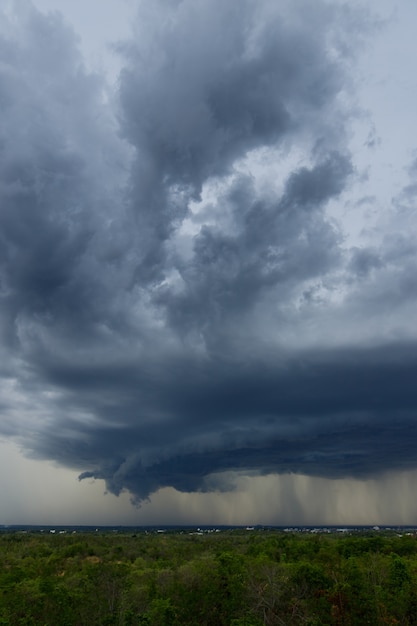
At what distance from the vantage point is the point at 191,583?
42938 millimetres

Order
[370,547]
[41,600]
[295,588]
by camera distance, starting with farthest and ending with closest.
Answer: [370,547] → [295,588] → [41,600]

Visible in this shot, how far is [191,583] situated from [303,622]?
10.1 metres

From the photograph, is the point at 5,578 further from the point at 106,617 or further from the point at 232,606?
the point at 232,606

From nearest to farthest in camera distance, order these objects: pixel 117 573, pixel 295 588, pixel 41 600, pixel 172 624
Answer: pixel 172 624
pixel 41 600
pixel 295 588
pixel 117 573

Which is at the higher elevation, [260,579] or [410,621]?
[260,579]

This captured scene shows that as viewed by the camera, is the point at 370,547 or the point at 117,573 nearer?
the point at 117,573

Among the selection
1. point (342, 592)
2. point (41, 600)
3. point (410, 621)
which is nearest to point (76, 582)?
point (41, 600)

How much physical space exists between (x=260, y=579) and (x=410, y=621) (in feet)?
39.0

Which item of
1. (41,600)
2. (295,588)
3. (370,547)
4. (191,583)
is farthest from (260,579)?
(370,547)

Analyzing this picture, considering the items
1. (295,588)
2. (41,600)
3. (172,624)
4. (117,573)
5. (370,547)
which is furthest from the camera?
(370,547)

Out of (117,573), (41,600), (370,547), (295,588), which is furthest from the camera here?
(370,547)

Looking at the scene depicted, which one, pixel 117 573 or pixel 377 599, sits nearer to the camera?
pixel 377 599

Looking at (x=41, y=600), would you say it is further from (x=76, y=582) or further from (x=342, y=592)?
(x=342, y=592)

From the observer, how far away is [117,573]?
1978 inches
